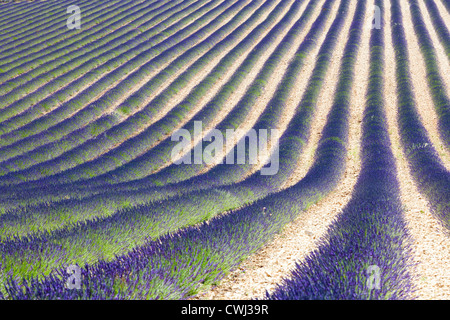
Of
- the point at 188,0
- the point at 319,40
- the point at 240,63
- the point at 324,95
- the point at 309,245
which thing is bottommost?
the point at 309,245

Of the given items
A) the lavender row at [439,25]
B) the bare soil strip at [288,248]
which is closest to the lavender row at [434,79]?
the lavender row at [439,25]

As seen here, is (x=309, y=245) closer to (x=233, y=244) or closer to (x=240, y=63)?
(x=233, y=244)

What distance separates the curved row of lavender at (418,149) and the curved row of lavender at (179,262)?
2711 mm

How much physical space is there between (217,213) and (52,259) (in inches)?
140

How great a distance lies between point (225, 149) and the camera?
51.6 feet

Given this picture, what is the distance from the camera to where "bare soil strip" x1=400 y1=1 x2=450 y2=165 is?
14.3m

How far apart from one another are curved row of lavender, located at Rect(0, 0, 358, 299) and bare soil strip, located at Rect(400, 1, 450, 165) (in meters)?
8.32

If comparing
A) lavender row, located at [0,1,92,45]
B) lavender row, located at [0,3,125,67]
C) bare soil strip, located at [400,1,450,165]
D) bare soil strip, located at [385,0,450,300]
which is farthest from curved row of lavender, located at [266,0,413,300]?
lavender row, located at [0,1,92,45]

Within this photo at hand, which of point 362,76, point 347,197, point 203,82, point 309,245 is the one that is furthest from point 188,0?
point 309,245

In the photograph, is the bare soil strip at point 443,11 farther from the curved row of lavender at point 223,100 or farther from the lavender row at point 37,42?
the lavender row at point 37,42

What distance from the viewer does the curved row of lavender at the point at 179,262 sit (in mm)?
3391

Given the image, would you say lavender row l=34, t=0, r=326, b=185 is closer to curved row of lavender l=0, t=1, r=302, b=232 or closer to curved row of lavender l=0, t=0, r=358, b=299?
curved row of lavender l=0, t=1, r=302, b=232

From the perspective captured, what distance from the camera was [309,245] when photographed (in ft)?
20.0

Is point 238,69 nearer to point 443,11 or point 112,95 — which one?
point 112,95
